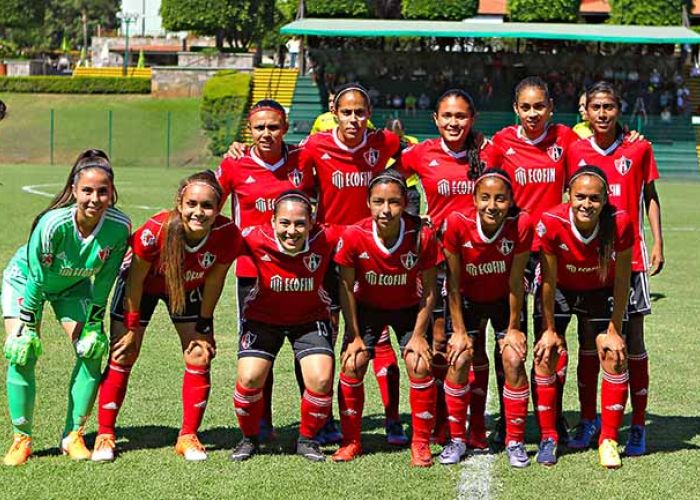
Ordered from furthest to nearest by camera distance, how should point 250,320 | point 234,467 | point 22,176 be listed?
point 22,176
point 250,320
point 234,467

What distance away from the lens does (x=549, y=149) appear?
649 cm

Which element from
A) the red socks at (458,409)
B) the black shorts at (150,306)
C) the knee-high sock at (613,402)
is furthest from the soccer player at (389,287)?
the knee-high sock at (613,402)

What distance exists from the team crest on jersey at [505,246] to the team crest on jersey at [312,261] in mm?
954

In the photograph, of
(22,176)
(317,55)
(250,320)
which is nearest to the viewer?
(250,320)

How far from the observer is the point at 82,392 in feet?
19.8

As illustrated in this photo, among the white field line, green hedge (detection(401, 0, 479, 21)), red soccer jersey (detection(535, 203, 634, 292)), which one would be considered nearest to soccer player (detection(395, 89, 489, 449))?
red soccer jersey (detection(535, 203, 634, 292))

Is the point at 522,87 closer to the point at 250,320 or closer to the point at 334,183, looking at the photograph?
the point at 334,183

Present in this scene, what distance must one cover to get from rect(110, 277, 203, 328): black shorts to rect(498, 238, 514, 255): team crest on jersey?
159cm

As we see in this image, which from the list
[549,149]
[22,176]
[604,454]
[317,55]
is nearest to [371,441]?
[604,454]

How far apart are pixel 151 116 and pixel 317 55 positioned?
6.73 meters

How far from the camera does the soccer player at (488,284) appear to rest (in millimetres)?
6062

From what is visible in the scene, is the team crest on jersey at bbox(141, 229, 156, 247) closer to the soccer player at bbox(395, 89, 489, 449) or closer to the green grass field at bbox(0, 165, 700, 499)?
the green grass field at bbox(0, 165, 700, 499)

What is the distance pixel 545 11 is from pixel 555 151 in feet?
137

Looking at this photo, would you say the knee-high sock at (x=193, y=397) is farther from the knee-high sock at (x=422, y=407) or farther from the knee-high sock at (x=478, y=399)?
A: the knee-high sock at (x=478, y=399)
